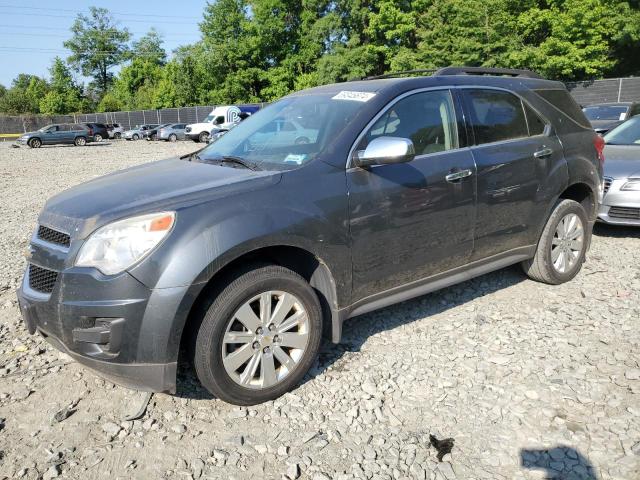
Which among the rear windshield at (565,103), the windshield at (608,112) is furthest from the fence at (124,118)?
the rear windshield at (565,103)

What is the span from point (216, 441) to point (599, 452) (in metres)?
1.93

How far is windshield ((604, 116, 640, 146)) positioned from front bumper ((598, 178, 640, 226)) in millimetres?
1362

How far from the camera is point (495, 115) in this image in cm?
424

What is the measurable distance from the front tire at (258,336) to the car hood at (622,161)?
4.98 meters

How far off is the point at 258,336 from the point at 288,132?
1535mm

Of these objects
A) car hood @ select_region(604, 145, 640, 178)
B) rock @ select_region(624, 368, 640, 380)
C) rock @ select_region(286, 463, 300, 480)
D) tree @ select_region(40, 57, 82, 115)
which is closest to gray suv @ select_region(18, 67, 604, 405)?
rock @ select_region(286, 463, 300, 480)

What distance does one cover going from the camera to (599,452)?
265 centimetres

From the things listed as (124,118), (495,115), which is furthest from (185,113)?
(495,115)

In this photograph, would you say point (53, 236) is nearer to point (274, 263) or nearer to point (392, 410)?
point (274, 263)

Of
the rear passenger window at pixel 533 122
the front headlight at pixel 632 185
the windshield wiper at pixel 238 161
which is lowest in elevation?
the front headlight at pixel 632 185

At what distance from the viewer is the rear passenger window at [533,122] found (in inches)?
177

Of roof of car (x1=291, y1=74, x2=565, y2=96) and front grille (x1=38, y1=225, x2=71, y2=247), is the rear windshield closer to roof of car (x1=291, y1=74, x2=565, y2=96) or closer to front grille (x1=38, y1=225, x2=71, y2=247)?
roof of car (x1=291, y1=74, x2=565, y2=96)

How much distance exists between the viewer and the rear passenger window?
4492 mm

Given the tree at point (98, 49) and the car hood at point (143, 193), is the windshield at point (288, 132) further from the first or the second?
the tree at point (98, 49)
